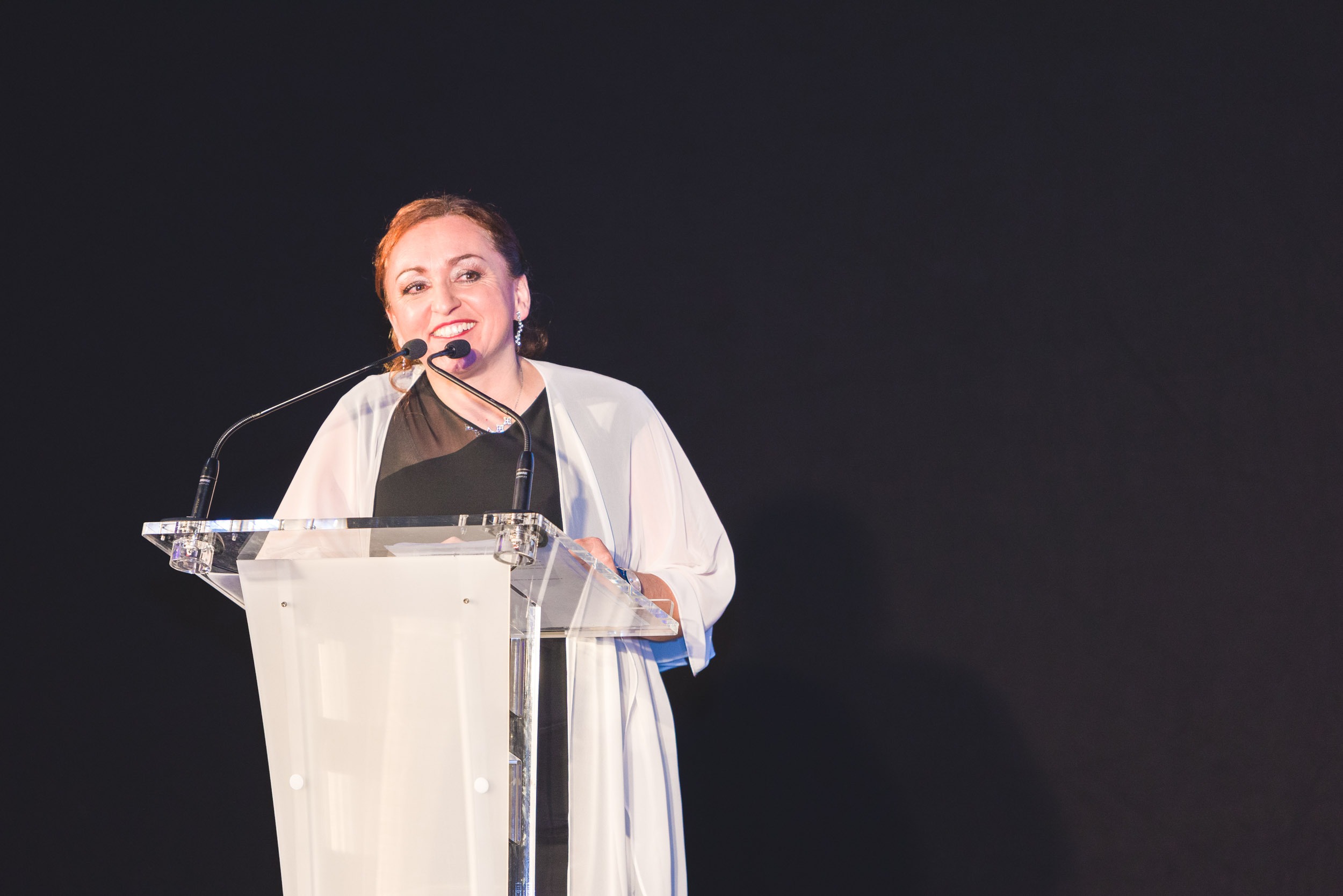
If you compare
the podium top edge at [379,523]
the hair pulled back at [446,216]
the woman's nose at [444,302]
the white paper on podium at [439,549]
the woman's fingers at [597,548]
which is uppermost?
the hair pulled back at [446,216]

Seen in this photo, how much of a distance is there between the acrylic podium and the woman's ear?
3.35ft

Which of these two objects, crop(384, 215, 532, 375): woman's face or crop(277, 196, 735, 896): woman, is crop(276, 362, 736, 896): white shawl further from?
crop(384, 215, 532, 375): woman's face

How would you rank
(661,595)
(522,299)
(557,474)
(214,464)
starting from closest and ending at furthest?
1. (214,464)
2. (661,595)
3. (557,474)
4. (522,299)

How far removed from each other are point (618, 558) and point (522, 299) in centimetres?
58

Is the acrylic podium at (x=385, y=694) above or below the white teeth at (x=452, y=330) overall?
below

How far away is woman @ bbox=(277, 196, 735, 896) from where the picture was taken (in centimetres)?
153

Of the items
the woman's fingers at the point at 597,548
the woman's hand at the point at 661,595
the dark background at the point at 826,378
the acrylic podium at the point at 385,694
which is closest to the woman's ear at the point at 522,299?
the dark background at the point at 826,378

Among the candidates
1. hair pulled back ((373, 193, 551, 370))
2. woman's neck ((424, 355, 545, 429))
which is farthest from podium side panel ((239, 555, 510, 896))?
→ hair pulled back ((373, 193, 551, 370))

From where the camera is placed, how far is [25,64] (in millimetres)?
2609

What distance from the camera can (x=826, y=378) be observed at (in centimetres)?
262

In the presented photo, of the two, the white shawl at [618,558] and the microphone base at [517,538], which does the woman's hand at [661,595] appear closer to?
the white shawl at [618,558]

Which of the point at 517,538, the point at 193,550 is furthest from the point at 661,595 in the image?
the point at 193,550

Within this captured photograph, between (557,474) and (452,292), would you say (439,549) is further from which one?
(452,292)

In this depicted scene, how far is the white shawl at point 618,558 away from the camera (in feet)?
4.85
